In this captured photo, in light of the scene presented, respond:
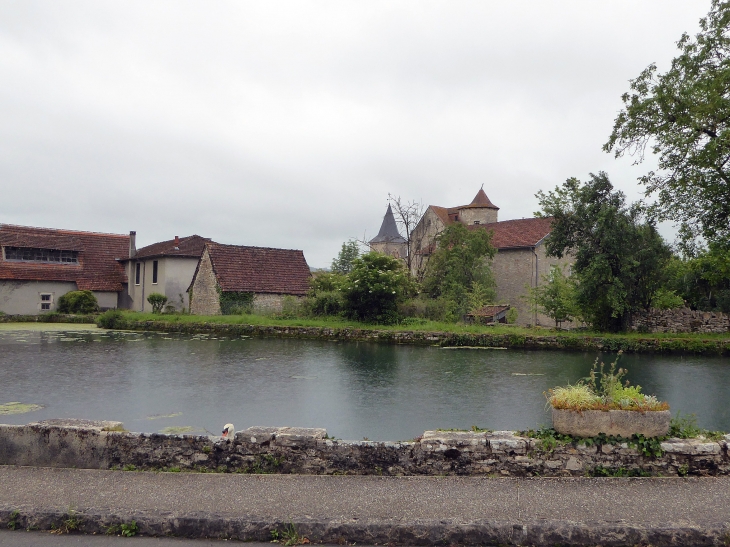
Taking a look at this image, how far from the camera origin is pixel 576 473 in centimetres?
592

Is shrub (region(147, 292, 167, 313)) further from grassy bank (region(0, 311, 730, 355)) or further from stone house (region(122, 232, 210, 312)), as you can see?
grassy bank (region(0, 311, 730, 355))

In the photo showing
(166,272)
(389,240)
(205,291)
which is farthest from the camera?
(389,240)

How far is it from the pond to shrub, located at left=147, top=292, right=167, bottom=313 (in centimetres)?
1359

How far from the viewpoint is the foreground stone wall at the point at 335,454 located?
5.89m

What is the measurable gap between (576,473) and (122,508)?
4.23 m

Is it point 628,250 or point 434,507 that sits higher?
point 628,250

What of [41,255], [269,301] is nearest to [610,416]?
[269,301]

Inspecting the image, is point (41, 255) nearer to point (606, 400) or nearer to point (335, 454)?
point (335, 454)

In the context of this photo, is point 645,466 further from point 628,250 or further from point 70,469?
point 628,250

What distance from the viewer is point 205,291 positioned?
37062mm

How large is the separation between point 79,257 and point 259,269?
15925 millimetres

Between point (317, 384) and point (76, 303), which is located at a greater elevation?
point (76, 303)

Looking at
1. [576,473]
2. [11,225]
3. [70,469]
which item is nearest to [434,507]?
[576,473]

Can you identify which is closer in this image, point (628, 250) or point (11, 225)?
point (628, 250)
